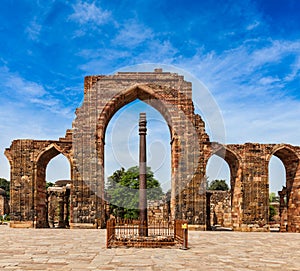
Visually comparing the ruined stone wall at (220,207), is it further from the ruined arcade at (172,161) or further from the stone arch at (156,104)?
the stone arch at (156,104)

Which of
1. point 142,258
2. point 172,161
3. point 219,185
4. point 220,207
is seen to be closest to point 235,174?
point 172,161

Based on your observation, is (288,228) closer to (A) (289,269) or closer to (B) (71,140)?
(B) (71,140)

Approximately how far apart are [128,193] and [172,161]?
53.1 ft

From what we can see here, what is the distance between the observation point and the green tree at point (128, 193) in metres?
34.1

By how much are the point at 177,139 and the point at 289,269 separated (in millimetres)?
12568

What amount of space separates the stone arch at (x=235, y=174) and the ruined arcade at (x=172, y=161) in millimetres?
50

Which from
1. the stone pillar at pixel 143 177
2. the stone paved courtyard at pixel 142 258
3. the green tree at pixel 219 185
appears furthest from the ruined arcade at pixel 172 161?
the green tree at pixel 219 185

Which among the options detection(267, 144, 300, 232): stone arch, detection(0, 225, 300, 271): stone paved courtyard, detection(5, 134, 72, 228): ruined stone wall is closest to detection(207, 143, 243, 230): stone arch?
detection(267, 144, 300, 232): stone arch

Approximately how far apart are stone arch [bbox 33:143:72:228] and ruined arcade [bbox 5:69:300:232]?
50mm

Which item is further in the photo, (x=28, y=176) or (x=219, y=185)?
(x=219, y=185)

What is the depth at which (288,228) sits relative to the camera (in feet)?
66.1

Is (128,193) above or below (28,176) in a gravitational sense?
below

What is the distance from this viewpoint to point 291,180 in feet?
66.2

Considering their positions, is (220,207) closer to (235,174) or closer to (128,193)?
(235,174)
